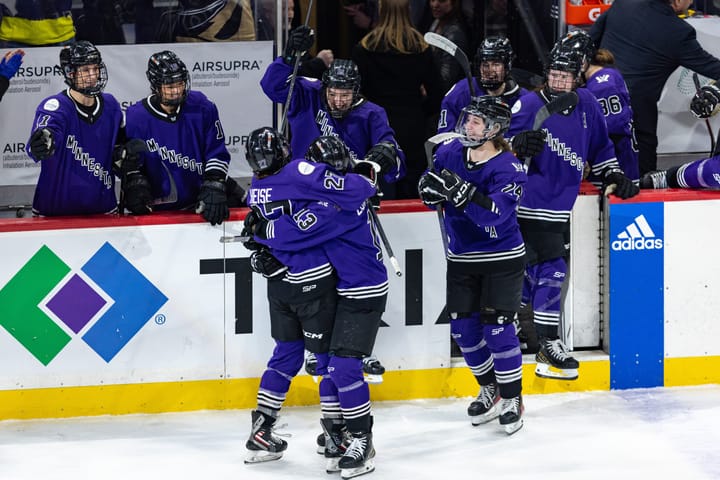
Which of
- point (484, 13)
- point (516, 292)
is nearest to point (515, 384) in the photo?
A: point (516, 292)

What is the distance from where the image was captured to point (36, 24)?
7.80 meters

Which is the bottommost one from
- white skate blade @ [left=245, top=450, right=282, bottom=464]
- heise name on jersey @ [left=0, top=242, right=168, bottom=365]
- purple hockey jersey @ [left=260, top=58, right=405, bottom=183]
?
white skate blade @ [left=245, top=450, right=282, bottom=464]

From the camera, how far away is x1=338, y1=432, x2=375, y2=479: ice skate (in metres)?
5.79

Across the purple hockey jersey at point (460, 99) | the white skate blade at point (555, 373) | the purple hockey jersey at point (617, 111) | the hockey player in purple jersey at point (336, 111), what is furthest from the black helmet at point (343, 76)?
the white skate blade at point (555, 373)

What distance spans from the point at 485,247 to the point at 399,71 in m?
1.50

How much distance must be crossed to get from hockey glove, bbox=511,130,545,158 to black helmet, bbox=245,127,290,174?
1251mm

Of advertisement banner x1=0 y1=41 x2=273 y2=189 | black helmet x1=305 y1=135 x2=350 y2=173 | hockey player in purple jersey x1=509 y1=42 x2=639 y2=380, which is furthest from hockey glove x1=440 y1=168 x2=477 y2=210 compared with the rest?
advertisement banner x1=0 y1=41 x2=273 y2=189

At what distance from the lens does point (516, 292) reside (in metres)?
6.25

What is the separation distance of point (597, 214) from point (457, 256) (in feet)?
2.99

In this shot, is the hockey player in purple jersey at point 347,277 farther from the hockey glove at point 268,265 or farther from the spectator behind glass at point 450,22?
the spectator behind glass at point 450,22

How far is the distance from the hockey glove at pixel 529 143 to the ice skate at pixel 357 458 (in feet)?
4.83

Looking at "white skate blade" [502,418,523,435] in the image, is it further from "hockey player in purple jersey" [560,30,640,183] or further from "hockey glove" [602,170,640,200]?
"hockey player in purple jersey" [560,30,640,183]

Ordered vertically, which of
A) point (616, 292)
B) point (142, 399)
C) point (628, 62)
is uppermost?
point (628, 62)

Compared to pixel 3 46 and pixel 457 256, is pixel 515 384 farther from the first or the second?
pixel 3 46
